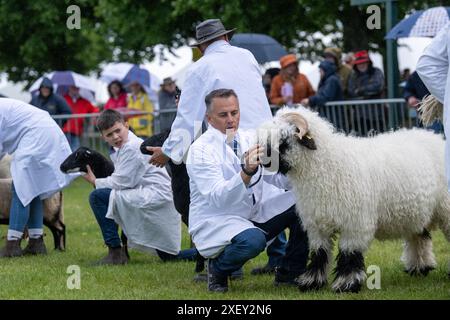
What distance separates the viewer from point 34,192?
9.29 m

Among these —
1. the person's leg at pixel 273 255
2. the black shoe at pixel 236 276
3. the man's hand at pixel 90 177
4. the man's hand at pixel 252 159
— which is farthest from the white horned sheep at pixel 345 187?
the man's hand at pixel 90 177

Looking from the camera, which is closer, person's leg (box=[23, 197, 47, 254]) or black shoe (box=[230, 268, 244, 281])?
black shoe (box=[230, 268, 244, 281])

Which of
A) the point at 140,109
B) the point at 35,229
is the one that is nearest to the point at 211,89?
the point at 35,229

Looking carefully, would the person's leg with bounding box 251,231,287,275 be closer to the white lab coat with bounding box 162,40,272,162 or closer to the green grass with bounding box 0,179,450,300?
the green grass with bounding box 0,179,450,300

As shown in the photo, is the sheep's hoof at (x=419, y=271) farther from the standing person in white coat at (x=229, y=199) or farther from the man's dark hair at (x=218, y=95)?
the man's dark hair at (x=218, y=95)

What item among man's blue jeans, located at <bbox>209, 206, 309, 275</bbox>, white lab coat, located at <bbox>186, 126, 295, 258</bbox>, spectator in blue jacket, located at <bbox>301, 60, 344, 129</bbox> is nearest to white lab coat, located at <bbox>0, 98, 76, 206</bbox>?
white lab coat, located at <bbox>186, 126, 295, 258</bbox>

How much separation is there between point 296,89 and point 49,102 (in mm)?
5507

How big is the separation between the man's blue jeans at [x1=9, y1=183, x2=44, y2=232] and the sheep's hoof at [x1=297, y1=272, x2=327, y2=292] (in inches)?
138

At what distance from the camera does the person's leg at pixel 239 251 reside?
6578 mm

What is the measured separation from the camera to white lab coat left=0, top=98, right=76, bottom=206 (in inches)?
364

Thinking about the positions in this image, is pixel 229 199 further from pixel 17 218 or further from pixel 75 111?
pixel 75 111

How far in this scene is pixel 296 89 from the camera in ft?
47.4

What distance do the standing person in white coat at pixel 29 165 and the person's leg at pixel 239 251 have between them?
3052mm
